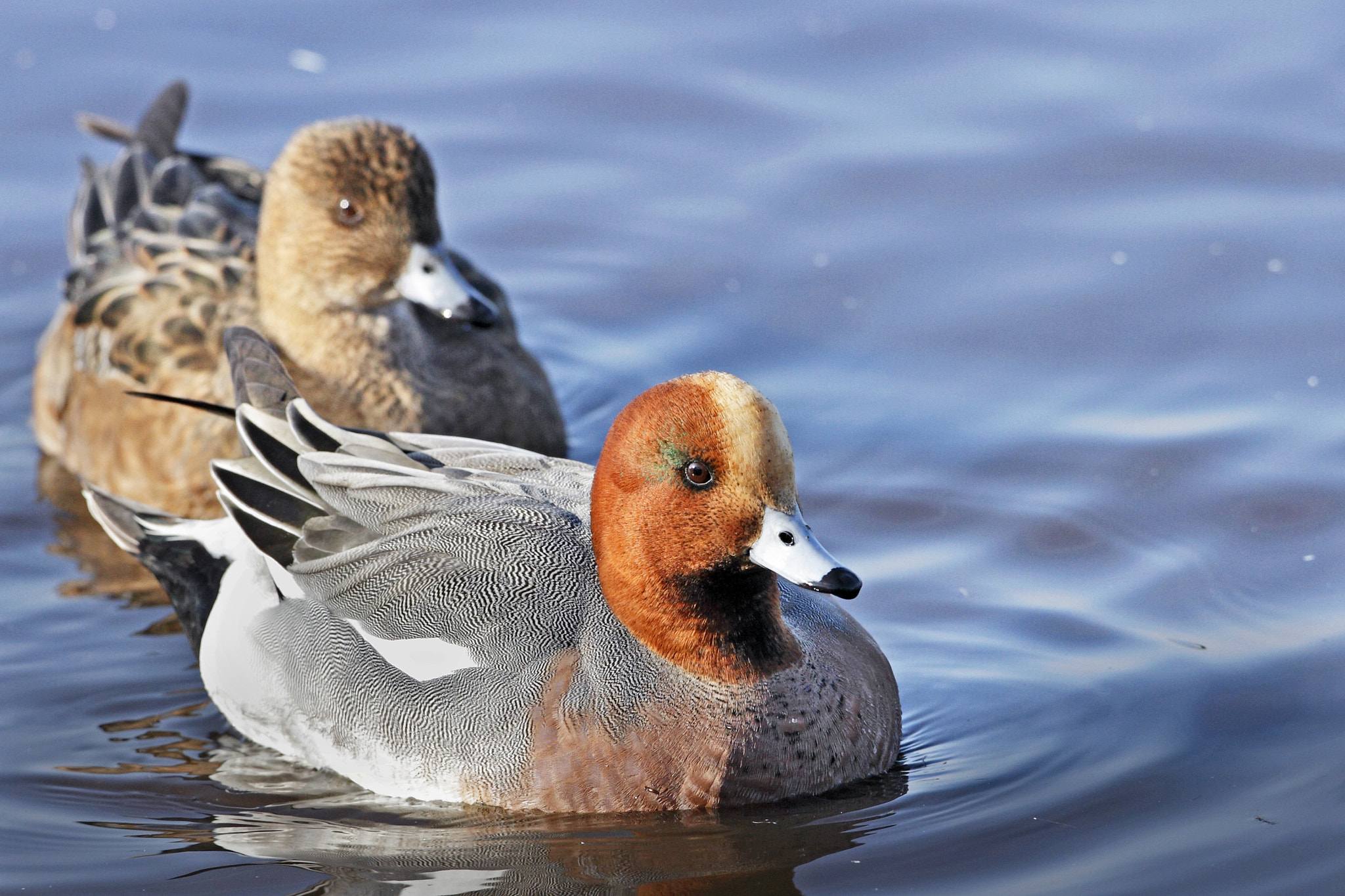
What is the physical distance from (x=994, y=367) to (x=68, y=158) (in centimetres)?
462

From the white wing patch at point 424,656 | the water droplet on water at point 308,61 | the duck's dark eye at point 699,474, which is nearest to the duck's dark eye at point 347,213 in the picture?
the white wing patch at point 424,656

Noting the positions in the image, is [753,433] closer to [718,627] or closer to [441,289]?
[718,627]

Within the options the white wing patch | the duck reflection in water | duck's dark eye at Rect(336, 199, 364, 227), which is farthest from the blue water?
duck's dark eye at Rect(336, 199, 364, 227)

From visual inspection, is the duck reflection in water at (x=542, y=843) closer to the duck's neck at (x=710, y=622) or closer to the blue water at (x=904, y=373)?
the blue water at (x=904, y=373)

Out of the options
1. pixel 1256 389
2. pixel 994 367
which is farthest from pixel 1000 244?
pixel 1256 389

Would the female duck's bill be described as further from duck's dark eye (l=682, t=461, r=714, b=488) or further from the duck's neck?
duck's dark eye (l=682, t=461, r=714, b=488)

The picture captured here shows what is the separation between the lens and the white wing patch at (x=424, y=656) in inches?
186

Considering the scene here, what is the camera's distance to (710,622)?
4602 millimetres

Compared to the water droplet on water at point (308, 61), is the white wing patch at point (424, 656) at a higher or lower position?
lower

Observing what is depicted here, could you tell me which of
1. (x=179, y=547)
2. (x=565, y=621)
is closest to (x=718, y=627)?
(x=565, y=621)

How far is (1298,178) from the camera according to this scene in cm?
796

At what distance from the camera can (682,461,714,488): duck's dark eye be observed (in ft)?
14.3

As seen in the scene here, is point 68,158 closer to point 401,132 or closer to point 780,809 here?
point 401,132

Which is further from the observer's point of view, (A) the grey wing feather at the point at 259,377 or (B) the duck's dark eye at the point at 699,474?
(A) the grey wing feather at the point at 259,377
